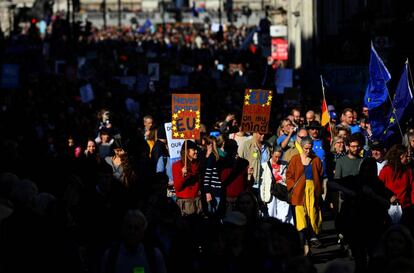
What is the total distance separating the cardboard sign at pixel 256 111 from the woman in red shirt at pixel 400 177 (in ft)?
13.1

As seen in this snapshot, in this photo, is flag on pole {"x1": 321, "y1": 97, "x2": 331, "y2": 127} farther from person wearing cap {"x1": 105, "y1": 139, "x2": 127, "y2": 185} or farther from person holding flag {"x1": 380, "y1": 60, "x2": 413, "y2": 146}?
person wearing cap {"x1": 105, "y1": 139, "x2": 127, "y2": 185}

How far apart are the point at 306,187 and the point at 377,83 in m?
2.43

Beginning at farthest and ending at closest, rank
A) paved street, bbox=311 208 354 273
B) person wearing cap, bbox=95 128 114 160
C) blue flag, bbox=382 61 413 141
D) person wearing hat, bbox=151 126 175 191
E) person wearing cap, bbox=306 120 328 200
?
1. person wearing cap, bbox=95 128 114 160
2. person wearing cap, bbox=306 120 328 200
3. blue flag, bbox=382 61 413 141
4. person wearing hat, bbox=151 126 175 191
5. paved street, bbox=311 208 354 273

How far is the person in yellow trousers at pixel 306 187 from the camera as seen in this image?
15.0m

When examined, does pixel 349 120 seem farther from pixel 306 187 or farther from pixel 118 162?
pixel 118 162

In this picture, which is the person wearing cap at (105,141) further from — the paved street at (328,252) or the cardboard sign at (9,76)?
the cardboard sign at (9,76)

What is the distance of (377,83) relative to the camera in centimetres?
1720

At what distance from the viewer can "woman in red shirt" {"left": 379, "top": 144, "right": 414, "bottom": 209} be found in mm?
13633

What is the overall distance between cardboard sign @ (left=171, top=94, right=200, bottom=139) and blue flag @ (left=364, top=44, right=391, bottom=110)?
2.07 meters

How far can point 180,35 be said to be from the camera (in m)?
81.9

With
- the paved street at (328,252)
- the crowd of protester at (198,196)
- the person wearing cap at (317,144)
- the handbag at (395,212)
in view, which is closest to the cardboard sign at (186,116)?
the crowd of protester at (198,196)

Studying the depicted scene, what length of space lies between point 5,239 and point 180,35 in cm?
7283

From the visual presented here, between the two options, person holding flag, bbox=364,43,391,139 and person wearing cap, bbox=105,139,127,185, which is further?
person holding flag, bbox=364,43,391,139

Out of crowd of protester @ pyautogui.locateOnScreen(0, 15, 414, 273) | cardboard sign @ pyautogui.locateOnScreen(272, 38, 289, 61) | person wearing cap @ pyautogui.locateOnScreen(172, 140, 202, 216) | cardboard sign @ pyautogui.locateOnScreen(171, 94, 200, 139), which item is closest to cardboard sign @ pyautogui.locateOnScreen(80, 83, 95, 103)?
crowd of protester @ pyautogui.locateOnScreen(0, 15, 414, 273)
